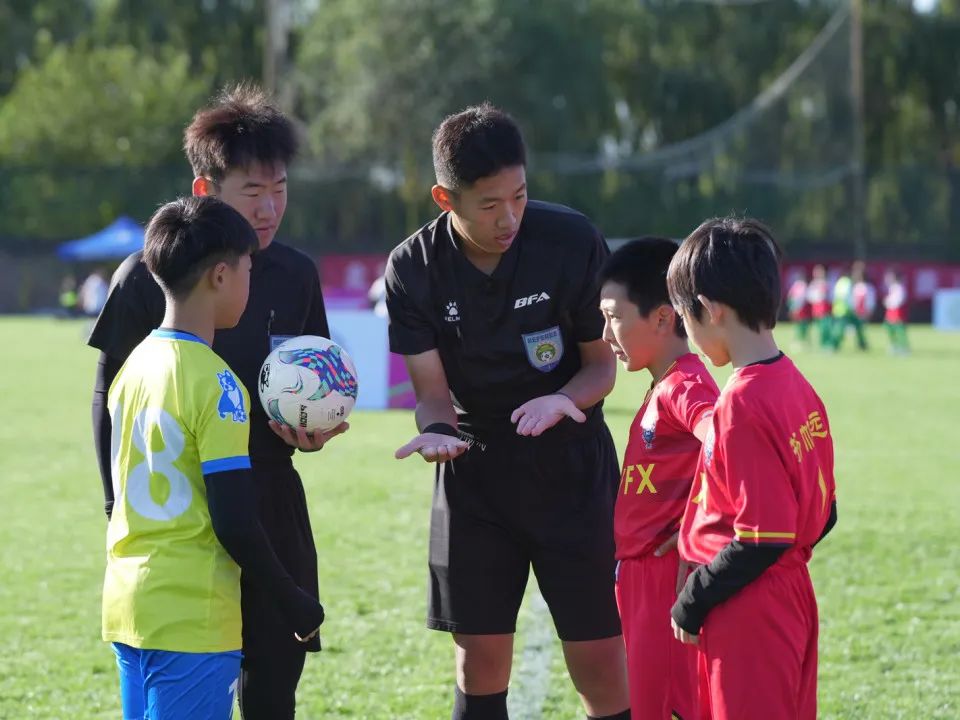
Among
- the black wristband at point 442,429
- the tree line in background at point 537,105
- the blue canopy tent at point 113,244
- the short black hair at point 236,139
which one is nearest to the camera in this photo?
the short black hair at point 236,139

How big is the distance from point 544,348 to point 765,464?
1.25 metres

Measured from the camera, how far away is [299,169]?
44344 millimetres

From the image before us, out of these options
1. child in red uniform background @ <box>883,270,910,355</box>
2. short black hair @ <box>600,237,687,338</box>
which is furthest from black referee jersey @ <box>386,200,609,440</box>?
child in red uniform background @ <box>883,270,910,355</box>

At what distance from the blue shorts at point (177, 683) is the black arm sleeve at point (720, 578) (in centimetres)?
111

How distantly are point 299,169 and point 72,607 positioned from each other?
38.5 m

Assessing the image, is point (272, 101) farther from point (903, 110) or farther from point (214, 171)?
point (903, 110)

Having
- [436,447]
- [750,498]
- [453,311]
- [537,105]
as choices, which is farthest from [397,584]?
[537,105]

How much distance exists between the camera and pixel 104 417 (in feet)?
12.7

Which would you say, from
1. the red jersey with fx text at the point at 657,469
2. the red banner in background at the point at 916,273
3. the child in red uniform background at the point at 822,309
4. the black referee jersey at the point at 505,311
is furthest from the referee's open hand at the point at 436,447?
the red banner in background at the point at 916,273

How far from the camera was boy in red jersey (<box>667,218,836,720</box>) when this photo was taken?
3.01 meters

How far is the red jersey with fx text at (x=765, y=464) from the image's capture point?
9.84 ft

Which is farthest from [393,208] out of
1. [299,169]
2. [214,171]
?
[214,171]

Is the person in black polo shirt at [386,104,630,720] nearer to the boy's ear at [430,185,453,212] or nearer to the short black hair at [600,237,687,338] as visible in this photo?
the boy's ear at [430,185,453,212]

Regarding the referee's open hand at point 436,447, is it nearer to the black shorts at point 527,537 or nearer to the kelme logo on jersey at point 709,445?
the black shorts at point 527,537
